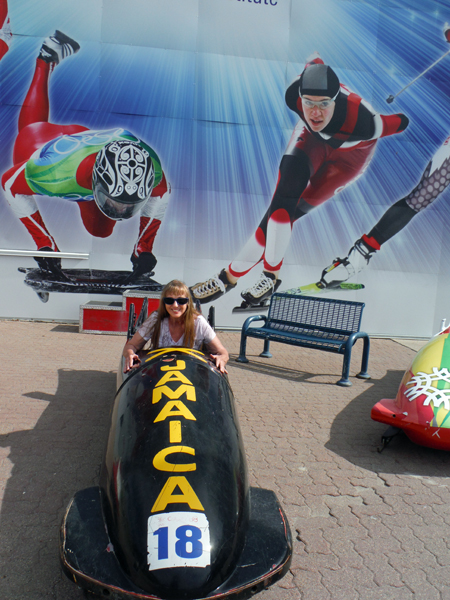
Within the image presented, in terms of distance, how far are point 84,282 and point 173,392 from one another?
603 centimetres

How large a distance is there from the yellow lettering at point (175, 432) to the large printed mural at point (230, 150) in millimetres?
6055

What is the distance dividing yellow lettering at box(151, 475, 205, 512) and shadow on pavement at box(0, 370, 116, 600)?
0.60m

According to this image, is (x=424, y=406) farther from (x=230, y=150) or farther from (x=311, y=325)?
(x=230, y=150)

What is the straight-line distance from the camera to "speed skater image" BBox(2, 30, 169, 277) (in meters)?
7.71

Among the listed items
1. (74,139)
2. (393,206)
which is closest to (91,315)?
(74,139)

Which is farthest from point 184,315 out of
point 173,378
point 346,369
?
point 346,369

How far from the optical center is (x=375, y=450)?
3.75 m

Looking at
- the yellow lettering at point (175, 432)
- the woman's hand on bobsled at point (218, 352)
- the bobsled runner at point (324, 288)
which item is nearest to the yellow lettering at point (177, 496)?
the yellow lettering at point (175, 432)

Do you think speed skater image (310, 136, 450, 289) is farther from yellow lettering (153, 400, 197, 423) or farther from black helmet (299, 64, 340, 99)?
yellow lettering (153, 400, 197, 423)

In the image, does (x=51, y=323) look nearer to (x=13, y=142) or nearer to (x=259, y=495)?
(x=13, y=142)

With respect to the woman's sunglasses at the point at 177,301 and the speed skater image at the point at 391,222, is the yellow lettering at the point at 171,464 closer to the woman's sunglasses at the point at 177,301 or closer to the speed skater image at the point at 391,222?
the woman's sunglasses at the point at 177,301

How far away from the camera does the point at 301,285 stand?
838cm

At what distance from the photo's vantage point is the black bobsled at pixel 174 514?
1.70 meters

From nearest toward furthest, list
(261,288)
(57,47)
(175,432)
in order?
(175,432) < (57,47) < (261,288)
